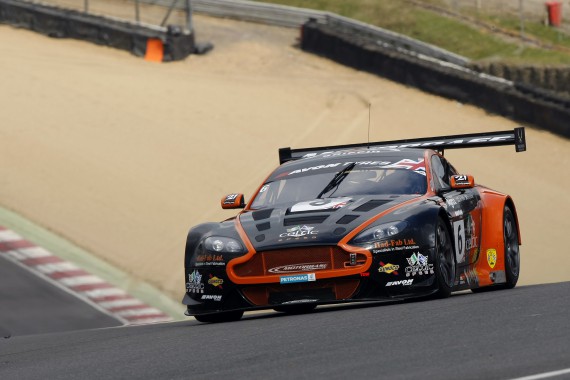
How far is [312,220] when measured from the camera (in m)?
9.75

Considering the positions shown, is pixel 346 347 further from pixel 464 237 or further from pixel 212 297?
pixel 464 237

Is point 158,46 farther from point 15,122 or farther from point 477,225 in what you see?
point 477,225

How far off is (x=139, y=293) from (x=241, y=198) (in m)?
3.88

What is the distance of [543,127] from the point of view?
23469 millimetres

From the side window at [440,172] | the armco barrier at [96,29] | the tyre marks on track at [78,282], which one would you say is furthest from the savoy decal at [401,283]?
the armco barrier at [96,29]

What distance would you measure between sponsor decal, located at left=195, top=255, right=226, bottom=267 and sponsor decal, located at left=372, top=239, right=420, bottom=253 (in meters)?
1.18

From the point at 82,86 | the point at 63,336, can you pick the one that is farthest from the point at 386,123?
the point at 63,336

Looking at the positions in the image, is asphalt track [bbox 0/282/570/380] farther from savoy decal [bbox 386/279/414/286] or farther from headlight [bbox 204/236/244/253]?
headlight [bbox 204/236/244/253]

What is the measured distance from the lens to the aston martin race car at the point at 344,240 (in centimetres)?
945

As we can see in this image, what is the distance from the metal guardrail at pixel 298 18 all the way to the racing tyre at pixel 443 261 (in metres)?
18.0

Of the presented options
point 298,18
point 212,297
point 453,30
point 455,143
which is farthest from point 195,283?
point 298,18

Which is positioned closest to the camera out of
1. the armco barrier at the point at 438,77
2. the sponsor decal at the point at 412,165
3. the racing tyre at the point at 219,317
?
the racing tyre at the point at 219,317

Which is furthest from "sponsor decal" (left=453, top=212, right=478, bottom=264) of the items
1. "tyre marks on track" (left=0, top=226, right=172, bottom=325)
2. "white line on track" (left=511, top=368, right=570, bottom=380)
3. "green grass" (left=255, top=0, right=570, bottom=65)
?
"green grass" (left=255, top=0, right=570, bottom=65)

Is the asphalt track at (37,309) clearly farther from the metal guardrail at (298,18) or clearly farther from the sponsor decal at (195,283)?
the metal guardrail at (298,18)
